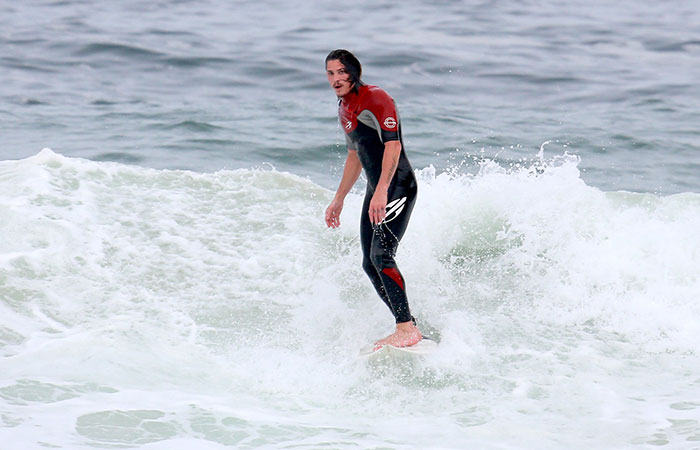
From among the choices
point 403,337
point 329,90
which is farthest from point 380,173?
point 329,90

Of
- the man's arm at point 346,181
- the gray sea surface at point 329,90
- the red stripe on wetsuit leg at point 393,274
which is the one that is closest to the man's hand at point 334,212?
the man's arm at point 346,181

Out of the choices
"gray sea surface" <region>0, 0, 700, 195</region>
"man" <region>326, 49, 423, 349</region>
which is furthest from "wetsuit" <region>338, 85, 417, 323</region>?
"gray sea surface" <region>0, 0, 700, 195</region>

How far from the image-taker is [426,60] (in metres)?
19.0

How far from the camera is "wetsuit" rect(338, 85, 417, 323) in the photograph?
18.8 feet

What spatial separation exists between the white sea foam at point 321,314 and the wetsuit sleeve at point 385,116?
5.09 ft

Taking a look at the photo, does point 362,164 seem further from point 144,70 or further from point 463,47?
point 463,47

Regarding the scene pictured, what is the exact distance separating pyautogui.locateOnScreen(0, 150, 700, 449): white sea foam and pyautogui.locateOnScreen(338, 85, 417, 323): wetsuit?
0.54m

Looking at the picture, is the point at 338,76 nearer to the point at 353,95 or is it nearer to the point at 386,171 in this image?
the point at 353,95

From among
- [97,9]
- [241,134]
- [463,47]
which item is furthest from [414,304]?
[97,9]

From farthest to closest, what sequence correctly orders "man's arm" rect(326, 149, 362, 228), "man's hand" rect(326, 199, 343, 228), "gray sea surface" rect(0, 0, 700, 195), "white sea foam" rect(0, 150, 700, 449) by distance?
1. "gray sea surface" rect(0, 0, 700, 195)
2. "man's hand" rect(326, 199, 343, 228)
3. "man's arm" rect(326, 149, 362, 228)
4. "white sea foam" rect(0, 150, 700, 449)

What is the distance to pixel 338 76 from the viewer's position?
568cm

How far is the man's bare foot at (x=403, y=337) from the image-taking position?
593 cm

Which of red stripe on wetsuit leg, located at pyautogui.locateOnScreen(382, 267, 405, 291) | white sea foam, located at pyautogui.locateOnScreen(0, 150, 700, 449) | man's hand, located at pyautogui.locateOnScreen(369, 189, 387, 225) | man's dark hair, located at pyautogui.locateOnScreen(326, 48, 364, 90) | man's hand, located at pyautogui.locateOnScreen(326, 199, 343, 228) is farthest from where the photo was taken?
man's hand, located at pyautogui.locateOnScreen(326, 199, 343, 228)

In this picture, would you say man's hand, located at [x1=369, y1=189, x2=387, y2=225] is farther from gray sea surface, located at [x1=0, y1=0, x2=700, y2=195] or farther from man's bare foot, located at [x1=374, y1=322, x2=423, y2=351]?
gray sea surface, located at [x1=0, y1=0, x2=700, y2=195]
